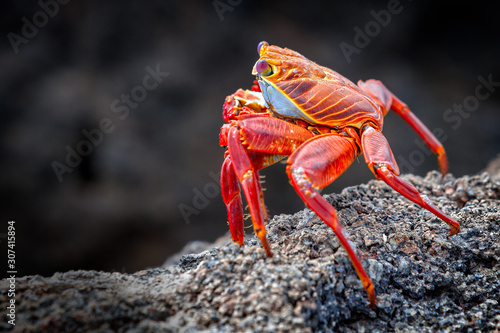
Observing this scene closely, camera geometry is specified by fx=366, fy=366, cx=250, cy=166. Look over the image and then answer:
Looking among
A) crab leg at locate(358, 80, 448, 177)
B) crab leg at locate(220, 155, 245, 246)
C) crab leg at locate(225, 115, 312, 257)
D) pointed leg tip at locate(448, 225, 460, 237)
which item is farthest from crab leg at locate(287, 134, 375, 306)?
crab leg at locate(358, 80, 448, 177)

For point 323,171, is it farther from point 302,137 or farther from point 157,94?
point 157,94

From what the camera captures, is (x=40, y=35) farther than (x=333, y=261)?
Yes

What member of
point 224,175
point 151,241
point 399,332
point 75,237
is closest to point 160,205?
point 151,241

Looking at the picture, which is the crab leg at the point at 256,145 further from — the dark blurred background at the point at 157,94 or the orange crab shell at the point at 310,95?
the dark blurred background at the point at 157,94

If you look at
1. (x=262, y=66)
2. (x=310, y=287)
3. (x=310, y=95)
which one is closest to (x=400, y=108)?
(x=310, y=95)

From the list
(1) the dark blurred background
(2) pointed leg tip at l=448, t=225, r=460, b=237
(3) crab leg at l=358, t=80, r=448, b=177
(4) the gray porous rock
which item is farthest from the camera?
(1) the dark blurred background

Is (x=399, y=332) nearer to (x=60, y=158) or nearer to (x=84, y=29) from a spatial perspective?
(x=60, y=158)

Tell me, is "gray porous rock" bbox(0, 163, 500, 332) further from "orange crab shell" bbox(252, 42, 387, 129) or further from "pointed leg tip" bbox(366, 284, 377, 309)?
"orange crab shell" bbox(252, 42, 387, 129)

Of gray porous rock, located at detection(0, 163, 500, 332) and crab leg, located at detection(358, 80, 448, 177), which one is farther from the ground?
crab leg, located at detection(358, 80, 448, 177)
